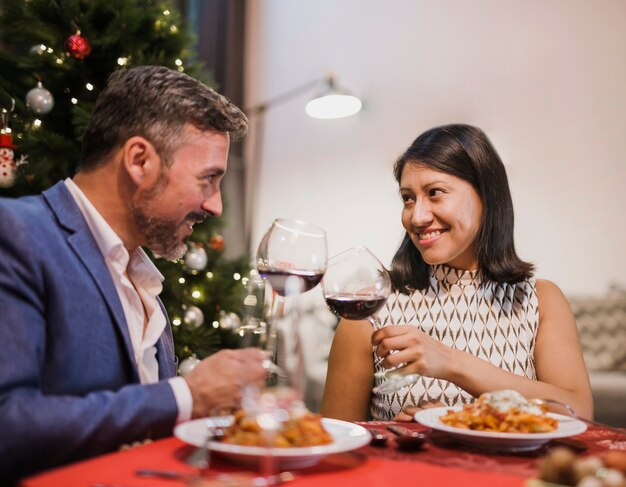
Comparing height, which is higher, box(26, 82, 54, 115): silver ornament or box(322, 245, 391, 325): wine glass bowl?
box(26, 82, 54, 115): silver ornament

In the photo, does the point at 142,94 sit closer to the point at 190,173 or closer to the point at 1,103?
the point at 190,173

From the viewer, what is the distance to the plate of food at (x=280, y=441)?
767 millimetres

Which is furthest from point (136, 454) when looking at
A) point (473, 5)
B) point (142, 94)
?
point (473, 5)

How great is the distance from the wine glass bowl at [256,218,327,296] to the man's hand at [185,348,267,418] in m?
0.15

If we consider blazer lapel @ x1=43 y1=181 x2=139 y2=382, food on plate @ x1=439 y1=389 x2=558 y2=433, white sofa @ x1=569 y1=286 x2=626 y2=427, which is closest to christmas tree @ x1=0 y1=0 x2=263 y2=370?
blazer lapel @ x1=43 y1=181 x2=139 y2=382

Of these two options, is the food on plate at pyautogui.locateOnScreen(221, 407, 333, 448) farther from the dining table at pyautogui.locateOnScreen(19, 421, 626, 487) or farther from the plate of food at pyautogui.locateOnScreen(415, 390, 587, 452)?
the plate of food at pyautogui.locateOnScreen(415, 390, 587, 452)

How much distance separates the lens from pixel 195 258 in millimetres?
2662

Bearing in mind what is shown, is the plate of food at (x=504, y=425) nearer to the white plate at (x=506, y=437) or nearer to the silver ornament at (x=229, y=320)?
the white plate at (x=506, y=437)

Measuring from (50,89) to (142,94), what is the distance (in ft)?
4.78

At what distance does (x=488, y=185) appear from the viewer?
1810mm

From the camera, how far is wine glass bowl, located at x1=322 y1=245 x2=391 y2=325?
1.16 metres

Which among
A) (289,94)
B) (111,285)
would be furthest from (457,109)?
(111,285)

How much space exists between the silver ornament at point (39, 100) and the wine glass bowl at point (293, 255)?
164cm

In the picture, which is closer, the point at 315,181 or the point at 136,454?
the point at 136,454
